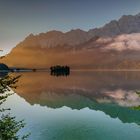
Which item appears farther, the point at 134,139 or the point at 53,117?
the point at 53,117

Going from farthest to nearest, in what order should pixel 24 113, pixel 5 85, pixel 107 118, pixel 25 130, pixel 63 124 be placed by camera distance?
pixel 24 113, pixel 107 118, pixel 63 124, pixel 25 130, pixel 5 85

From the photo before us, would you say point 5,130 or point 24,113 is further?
point 24,113

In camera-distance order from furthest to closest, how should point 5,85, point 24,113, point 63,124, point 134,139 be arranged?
point 24,113 < point 63,124 < point 134,139 < point 5,85

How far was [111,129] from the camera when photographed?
5688 centimetres

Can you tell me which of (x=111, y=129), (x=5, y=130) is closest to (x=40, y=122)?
(x=111, y=129)

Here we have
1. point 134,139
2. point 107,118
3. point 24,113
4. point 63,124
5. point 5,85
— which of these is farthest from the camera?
point 24,113

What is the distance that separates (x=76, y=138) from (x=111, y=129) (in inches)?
372

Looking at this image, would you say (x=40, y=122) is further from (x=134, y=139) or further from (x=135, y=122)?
(x=134, y=139)

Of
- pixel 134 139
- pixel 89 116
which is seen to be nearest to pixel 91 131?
pixel 134 139

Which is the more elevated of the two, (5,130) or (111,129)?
(5,130)

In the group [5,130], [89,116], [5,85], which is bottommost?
[89,116]

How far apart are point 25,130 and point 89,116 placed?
2269cm

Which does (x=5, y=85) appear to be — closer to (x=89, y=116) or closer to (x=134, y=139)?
(x=134, y=139)

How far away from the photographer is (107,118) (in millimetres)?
69312
